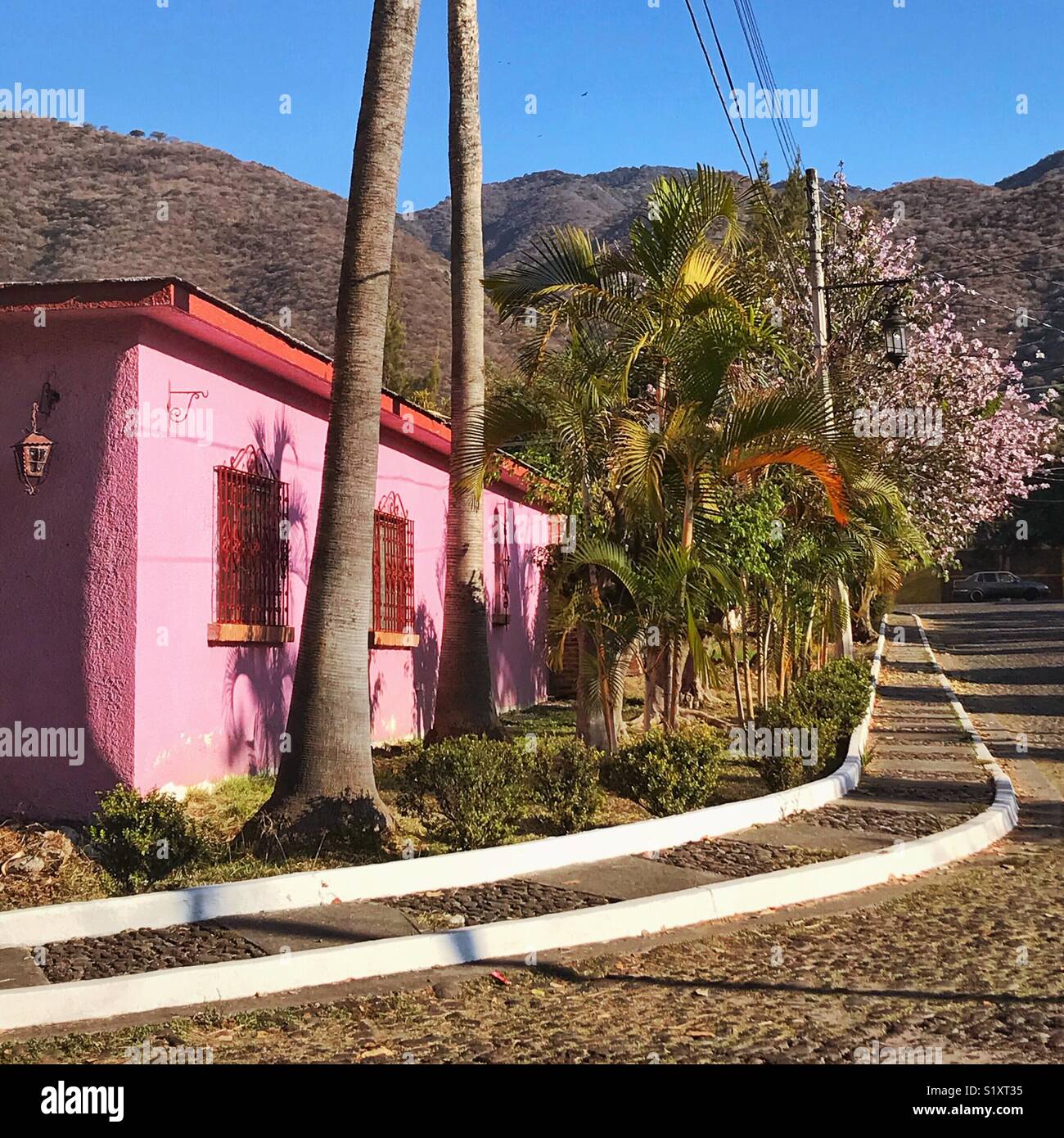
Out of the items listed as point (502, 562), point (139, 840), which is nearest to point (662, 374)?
point (139, 840)

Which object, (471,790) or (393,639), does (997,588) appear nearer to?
(393,639)

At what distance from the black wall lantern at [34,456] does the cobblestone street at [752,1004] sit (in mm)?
4250

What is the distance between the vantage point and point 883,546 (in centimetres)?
1681

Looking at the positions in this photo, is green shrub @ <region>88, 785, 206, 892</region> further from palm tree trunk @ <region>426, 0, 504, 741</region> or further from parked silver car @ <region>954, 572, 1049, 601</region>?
parked silver car @ <region>954, 572, 1049, 601</region>

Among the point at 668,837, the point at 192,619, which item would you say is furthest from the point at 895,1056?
the point at 192,619

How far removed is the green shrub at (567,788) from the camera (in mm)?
8461

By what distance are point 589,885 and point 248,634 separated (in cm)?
344

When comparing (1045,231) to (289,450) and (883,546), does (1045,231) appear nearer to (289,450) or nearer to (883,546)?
(883,546)

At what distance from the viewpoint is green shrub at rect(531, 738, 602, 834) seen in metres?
8.46

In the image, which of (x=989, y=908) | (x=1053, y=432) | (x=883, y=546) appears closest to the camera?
(x=989, y=908)

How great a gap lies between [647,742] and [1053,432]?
25258mm

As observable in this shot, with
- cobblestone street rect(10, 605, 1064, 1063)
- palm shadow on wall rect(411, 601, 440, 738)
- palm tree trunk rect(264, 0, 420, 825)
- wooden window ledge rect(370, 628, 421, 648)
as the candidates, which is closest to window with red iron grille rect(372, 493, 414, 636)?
wooden window ledge rect(370, 628, 421, 648)

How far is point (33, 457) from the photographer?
27.5 feet

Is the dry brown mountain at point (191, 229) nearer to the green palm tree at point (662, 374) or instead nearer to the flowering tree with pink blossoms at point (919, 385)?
the flowering tree with pink blossoms at point (919, 385)
